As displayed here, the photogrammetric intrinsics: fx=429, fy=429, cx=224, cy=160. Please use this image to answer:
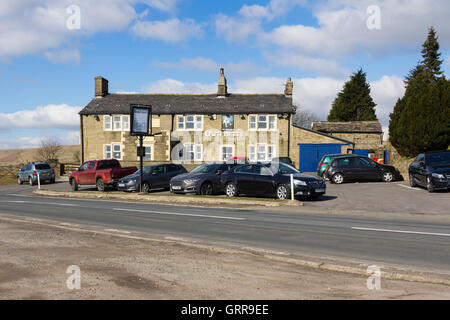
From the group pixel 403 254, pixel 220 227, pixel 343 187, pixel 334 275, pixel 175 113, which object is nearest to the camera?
pixel 334 275

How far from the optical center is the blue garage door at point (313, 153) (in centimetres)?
4050

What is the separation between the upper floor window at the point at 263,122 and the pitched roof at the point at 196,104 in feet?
2.03

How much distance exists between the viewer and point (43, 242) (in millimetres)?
8633

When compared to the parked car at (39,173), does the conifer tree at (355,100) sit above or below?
above

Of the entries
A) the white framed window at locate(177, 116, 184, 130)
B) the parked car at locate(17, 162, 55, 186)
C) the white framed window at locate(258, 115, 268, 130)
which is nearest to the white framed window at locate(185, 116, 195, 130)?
the white framed window at locate(177, 116, 184, 130)

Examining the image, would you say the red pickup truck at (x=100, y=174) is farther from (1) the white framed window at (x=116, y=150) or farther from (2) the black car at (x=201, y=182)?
(1) the white framed window at (x=116, y=150)

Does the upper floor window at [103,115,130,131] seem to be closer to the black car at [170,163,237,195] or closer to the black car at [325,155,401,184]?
the black car at [170,163,237,195]

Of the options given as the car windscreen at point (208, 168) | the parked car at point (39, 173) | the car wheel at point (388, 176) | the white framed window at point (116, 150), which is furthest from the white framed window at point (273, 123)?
the parked car at point (39, 173)

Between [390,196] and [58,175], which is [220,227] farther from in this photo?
[58,175]

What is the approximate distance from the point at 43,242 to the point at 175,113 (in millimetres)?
35281

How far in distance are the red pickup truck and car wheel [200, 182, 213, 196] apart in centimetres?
773

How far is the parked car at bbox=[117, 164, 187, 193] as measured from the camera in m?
24.4
